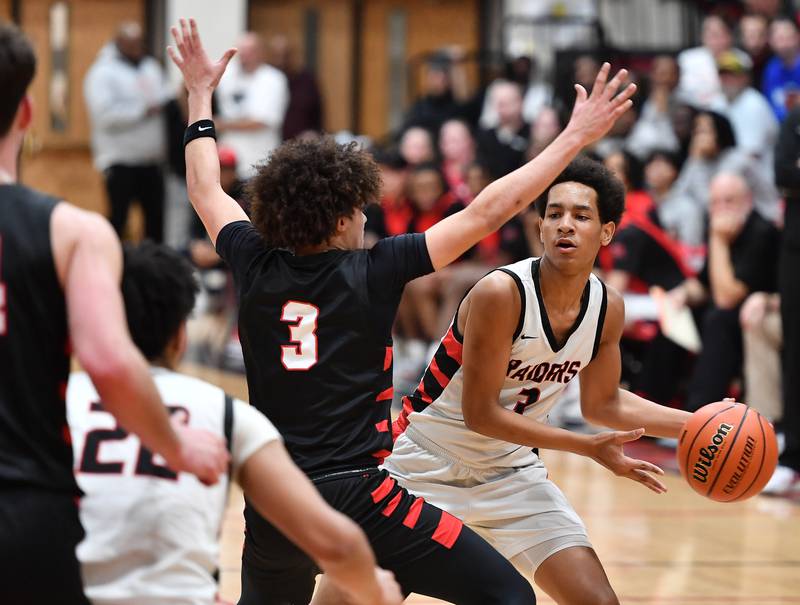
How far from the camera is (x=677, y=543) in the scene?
614 cm

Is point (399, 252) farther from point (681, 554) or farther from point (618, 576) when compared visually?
point (681, 554)

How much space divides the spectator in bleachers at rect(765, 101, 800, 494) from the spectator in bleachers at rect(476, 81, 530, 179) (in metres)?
4.13

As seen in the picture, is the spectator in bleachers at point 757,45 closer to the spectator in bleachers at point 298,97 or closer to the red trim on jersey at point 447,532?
the spectator in bleachers at point 298,97

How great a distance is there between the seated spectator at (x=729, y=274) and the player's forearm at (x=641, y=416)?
4085 millimetres

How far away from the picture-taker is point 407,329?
10633 millimetres

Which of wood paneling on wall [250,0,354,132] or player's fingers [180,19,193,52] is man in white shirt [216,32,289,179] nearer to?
wood paneling on wall [250,0,354,132]

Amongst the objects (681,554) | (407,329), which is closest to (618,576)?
(681,554)

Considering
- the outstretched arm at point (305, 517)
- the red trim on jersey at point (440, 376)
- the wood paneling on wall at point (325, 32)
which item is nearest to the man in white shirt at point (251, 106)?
the wood paneling on wall at point (325, 32)

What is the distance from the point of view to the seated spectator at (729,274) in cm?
816

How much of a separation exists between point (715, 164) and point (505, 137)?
8.46 ft

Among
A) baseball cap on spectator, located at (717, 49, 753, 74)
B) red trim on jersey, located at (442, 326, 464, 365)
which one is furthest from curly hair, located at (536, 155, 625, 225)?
baseball cap on spectator, located at (717, 49, 753, 74)

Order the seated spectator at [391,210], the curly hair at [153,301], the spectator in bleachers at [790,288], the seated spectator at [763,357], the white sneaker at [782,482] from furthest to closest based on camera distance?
the seated spectator at [391,210] → the seated spectator at [763,357] → the white sneaker at [782,482] → the spectator in bleachers at [790,288] → the curly hair at [153,301]

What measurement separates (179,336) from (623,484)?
5401mm

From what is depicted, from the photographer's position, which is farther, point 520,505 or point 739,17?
point 739,17
